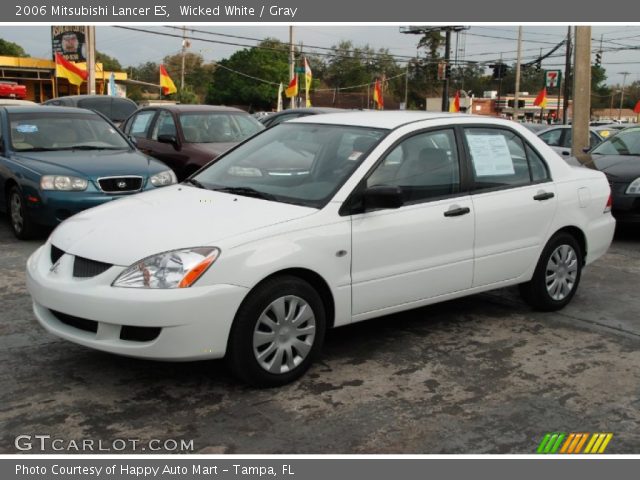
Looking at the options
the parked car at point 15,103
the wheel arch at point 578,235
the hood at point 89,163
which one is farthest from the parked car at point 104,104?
the wheel arch at point 578,235

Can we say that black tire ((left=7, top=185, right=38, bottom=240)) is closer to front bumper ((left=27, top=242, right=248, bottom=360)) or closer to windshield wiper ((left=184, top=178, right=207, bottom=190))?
windshield wiper ((left=184, top=178, right=207, bottom=190))

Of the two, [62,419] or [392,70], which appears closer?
[62,419]

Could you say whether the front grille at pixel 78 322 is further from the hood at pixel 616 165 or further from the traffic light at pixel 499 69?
the traffic light at pixel 499 69

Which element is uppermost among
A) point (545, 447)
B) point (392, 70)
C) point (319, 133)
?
point (392, 70)

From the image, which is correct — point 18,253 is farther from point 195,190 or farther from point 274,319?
point 274,319

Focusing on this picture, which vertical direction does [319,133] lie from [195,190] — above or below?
above

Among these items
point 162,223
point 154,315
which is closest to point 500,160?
point 162,223

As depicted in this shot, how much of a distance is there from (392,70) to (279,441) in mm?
98767

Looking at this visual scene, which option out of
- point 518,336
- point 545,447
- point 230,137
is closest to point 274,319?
point 545,447

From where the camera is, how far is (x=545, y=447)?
141 inches

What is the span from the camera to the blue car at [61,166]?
7.78 metres

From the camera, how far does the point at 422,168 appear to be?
496 centimetres

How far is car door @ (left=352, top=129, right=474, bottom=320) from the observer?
14.8 feet

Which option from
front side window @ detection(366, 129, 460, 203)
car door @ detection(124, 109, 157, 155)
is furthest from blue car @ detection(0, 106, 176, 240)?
front side window @ detection(366, 129, 460, 203)
